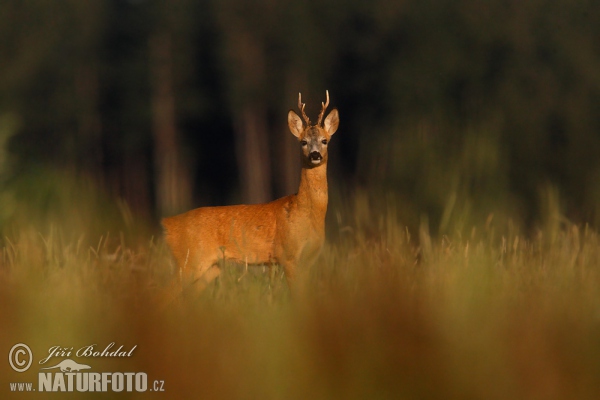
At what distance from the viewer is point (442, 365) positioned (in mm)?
3879

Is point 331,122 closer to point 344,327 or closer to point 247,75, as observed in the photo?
point 344,327

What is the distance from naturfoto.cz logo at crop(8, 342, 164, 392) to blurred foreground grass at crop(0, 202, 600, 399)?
0.03m

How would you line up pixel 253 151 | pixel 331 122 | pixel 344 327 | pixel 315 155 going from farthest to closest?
pixel 253 151 < pixel 331 122 < pixel 315 155 < pixel 344 327

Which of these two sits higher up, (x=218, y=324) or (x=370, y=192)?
(x=370, y=192)

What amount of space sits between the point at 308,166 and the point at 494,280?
2.79 m

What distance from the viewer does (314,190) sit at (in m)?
7.17

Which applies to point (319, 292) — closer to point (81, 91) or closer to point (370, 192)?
point (370, 192)

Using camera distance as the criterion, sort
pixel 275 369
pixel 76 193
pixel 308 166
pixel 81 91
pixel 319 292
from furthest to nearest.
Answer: pixel 81 91 < pixel 308 166 < pixel 76 193 < pixel 319 292 < pixel 275 369

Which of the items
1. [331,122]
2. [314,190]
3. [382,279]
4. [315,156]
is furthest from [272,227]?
[382,279]

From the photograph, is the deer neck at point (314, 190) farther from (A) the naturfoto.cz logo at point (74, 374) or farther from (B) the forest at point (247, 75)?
(A) the naturfoto.cz logo at point (74, 374)

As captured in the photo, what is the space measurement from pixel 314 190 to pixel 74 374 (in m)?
3.33

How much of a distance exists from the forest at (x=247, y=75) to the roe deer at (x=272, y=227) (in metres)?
1.81

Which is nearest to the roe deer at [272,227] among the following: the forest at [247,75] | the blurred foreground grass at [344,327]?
the forest at [247,75]

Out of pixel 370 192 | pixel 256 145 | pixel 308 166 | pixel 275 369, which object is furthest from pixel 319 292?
pixel 256 145
